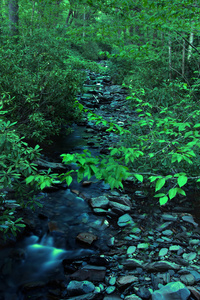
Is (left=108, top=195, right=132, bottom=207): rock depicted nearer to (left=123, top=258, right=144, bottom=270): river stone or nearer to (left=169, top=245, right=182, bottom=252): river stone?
(left=169, top=245, right=182, bottom=252): river stone

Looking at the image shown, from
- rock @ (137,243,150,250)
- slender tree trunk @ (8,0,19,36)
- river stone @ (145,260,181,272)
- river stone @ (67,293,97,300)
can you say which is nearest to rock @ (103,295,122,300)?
river stone @ (67,293,97,300)

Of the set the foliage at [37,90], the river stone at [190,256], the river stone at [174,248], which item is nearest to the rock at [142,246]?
the river stone at [174,248]

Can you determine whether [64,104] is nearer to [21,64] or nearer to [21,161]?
[21,64]

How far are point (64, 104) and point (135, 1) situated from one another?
12.7 ft

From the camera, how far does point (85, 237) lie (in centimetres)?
436

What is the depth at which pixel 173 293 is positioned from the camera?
304cm

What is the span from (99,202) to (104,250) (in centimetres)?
137

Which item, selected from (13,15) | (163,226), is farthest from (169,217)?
(13,15)

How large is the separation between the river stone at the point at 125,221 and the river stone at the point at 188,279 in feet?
4.99

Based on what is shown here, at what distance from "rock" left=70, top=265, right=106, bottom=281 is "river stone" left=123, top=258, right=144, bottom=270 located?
35cm

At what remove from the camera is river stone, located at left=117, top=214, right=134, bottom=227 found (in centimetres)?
475

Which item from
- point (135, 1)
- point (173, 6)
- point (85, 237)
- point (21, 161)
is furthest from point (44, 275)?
point (135, 1)

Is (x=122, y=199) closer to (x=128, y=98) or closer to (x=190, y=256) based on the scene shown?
(x=190, y=256)

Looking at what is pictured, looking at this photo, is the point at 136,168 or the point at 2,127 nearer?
the point at 2,127
